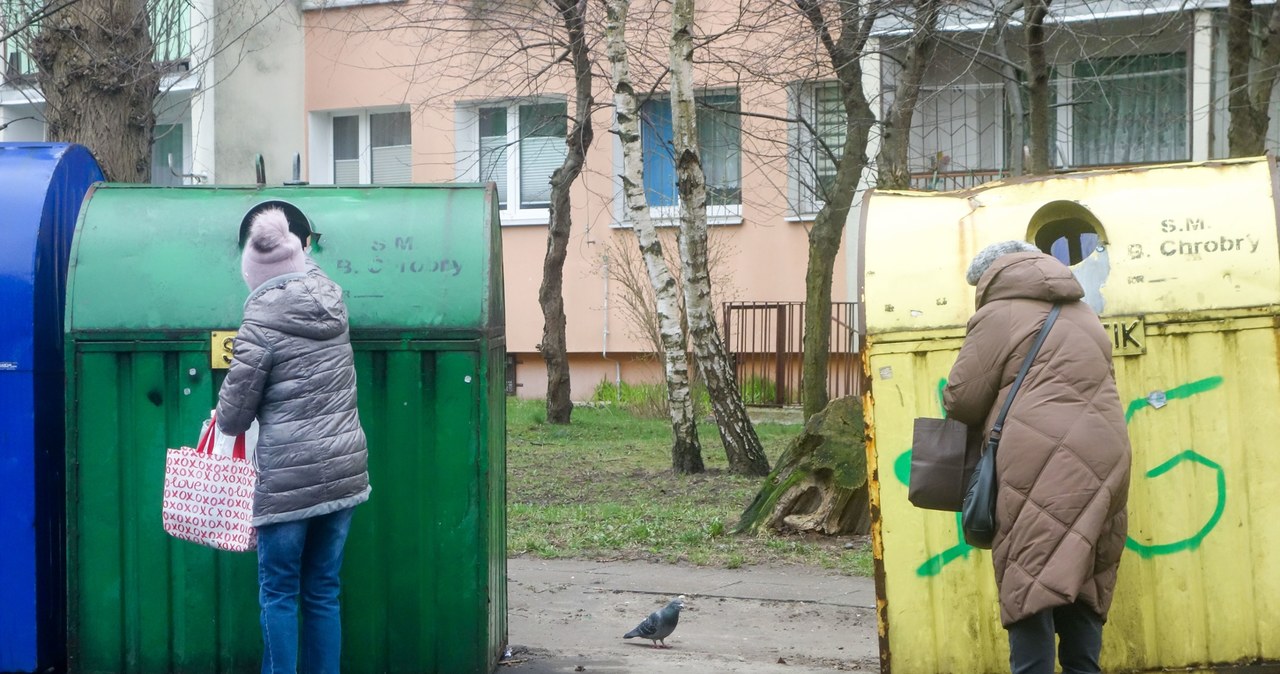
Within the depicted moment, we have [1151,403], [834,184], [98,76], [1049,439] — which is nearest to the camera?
[1049,439]

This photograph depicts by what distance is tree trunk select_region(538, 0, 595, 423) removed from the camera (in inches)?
577

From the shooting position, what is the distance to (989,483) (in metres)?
4.18

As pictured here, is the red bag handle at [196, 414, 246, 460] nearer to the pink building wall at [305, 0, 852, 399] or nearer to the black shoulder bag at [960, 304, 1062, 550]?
the black shoulder bag at [960, 304, 1062, 550]

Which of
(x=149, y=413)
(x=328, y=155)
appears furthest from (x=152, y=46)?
(x=328, y=155)

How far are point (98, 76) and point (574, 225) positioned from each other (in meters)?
10.8

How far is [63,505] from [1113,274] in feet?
13.4

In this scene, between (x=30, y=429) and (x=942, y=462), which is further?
(x=30, y=429)

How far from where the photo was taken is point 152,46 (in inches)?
388

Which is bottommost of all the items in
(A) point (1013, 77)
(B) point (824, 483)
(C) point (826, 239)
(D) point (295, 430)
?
(B) point (824, 483)

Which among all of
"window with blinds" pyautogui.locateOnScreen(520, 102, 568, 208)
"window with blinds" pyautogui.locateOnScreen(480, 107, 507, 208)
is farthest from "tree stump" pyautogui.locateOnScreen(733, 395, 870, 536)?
"window with blinds" pyautogui.locateOnScreen(480, 107, 507, 208)

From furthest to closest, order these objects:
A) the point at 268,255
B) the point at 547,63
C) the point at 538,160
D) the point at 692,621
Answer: the point at 538,160, the point at 547,63, the point at 692,621, the point at 268,255

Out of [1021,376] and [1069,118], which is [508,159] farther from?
[1021,376]

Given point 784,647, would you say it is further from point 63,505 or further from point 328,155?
point 328,155

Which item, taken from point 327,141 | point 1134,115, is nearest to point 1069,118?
point 1134,115
